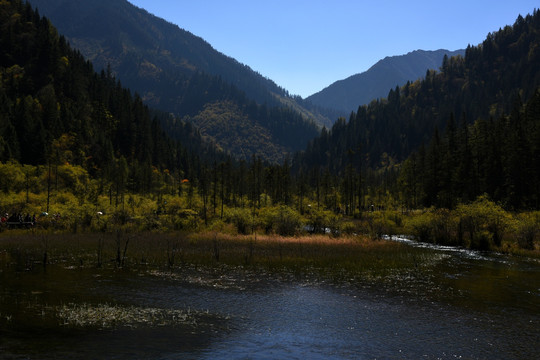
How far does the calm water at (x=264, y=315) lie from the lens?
791 inches

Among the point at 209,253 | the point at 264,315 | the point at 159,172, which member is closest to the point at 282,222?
the point at 209,253

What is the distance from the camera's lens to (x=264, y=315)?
26.1m

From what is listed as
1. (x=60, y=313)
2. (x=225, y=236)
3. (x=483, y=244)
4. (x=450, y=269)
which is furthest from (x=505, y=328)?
(x=225, y=236)

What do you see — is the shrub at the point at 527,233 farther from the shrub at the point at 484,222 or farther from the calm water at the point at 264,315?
the calm water at the point at 264,315

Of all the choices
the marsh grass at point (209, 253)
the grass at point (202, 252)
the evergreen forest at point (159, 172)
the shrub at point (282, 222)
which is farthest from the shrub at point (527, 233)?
the shrub at point (282, 222)

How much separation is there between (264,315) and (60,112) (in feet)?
399

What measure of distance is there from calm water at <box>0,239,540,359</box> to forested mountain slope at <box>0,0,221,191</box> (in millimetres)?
80246

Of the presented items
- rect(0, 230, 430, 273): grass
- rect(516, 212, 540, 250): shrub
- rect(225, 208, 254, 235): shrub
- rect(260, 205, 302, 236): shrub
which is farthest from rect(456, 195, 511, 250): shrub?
rect(225, 208, 254, 235): shrub

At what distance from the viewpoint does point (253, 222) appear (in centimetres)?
6969

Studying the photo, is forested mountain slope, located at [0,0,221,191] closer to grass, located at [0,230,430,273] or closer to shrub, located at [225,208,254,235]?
shrub, located at [225,208,254,235]

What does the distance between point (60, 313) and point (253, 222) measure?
4629 cm

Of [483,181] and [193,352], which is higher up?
[483,181]

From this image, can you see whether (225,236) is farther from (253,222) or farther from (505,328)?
(505,328)

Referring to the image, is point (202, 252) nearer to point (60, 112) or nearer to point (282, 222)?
point (282, 222)
